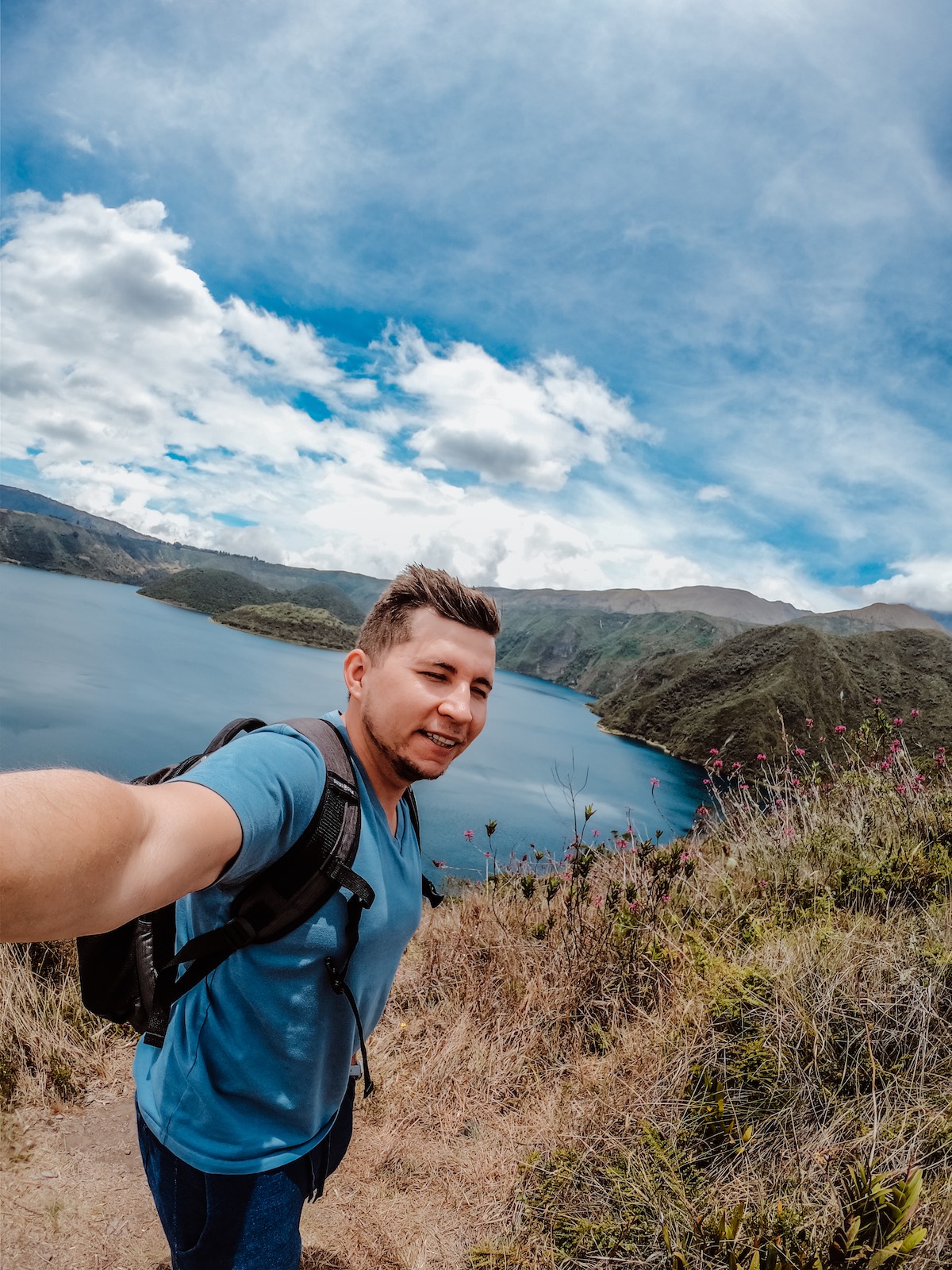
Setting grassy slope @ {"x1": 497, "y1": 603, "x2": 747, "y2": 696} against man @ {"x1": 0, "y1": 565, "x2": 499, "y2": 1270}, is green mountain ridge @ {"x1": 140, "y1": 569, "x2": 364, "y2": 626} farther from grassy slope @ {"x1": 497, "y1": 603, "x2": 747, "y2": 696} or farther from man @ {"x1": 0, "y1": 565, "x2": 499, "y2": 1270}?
man @ {"x1": 0, "y1": 565, "x2": 499, "y2": 1270}

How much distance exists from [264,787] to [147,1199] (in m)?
2.62

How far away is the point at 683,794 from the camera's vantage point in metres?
39.0

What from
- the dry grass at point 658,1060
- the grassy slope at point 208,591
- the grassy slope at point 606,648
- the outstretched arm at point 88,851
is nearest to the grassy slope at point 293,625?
the grassy slope at point 208,591

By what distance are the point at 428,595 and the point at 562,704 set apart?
339ft

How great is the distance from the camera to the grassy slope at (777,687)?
58594 mm

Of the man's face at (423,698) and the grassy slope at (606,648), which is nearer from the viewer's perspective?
the man's face at (423,698)

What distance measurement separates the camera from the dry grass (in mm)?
2047

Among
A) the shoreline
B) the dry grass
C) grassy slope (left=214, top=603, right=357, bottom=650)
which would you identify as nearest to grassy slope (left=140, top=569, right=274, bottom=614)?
grassy slope (left=214, top=603, right=357, bottom=650)

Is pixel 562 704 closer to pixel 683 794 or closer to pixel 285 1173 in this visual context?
pixel 683 794

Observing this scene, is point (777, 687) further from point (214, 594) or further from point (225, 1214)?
point (214, 594)

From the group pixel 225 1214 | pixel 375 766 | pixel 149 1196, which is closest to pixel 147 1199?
pixel 149 1196

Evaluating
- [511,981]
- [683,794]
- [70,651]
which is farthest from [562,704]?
[511,981]

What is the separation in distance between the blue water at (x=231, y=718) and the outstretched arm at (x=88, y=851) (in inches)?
100

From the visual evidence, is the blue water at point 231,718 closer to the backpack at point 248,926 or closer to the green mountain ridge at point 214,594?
the backpack at point 248,926
